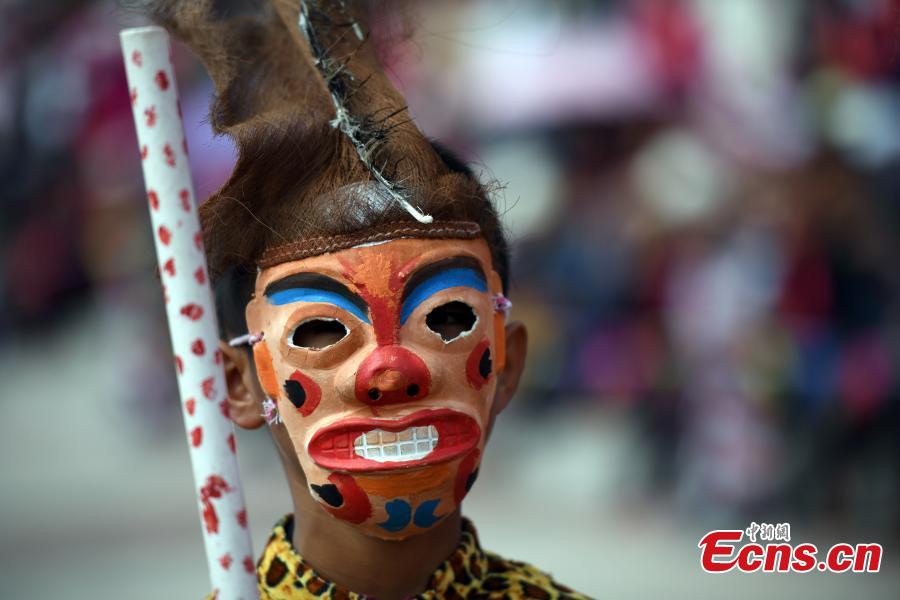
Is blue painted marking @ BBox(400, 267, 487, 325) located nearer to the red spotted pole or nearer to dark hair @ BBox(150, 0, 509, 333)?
dark hair @ BBox(150, 0, 509, 333)

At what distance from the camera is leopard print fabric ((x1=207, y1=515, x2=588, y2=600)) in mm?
2963

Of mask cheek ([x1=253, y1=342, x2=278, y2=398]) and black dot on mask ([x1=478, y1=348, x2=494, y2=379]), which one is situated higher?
mask cheek ([x1=253, y1=342, x2=278, y2=398])

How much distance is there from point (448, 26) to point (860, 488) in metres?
4.21

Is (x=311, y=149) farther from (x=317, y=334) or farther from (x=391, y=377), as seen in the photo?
(x=391, y=377)

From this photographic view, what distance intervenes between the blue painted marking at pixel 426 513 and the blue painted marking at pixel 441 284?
39 centimetres

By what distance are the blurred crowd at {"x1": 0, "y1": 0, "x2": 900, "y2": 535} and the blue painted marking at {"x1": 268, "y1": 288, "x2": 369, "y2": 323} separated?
3.43m

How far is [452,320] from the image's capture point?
292 centimetres

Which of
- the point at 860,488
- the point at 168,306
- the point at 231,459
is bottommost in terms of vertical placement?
the point at 231,459

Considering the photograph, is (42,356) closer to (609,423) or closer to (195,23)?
(609,423)

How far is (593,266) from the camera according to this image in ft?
29.2

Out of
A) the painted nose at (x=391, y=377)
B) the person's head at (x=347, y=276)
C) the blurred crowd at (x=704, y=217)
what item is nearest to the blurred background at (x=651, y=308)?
the blurred crowd at (x=704, y=217)

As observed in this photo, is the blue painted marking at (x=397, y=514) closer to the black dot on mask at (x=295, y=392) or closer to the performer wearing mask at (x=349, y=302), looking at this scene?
the performer wearing mask at (x=349, y=302)

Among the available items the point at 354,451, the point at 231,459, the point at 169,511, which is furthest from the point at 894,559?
the point at 231,459
